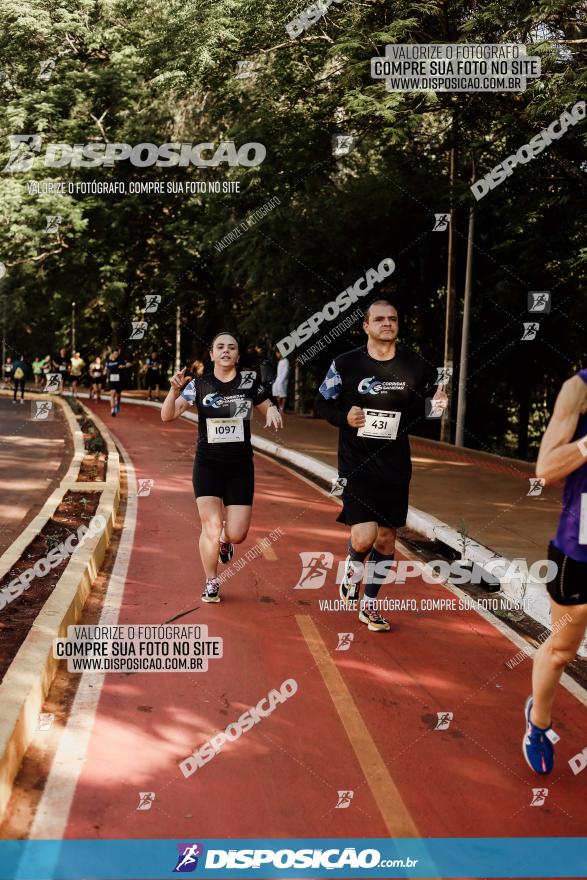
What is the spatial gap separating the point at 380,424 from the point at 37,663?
288 centimetres

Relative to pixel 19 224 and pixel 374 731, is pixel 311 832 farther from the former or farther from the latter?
pixel 19 224

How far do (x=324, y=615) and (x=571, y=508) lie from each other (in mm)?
3531

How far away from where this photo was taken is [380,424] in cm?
659

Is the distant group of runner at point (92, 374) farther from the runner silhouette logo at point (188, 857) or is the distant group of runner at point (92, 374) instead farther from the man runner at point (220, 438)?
the runner silhouette logo at point (188, 857)

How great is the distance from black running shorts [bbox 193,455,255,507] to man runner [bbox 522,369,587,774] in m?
3.49

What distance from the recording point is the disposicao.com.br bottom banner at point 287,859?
3828 millimetres

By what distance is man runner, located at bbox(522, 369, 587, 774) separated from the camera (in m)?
3.95

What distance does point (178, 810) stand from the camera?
4266mm

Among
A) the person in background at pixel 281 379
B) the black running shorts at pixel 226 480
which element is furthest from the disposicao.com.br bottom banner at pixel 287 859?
the person in background at pixel 281 379

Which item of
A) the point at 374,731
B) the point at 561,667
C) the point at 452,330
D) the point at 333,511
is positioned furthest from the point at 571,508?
the point at 452,330

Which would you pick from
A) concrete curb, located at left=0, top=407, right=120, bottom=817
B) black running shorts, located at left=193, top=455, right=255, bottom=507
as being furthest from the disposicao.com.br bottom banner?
black running shorts, located at left=193, top=455, right=255, bottom=507

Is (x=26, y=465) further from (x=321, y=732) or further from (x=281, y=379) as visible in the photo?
(x=321, y=732)

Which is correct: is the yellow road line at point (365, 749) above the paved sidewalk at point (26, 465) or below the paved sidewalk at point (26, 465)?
above

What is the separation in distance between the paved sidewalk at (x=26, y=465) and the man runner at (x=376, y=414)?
464 cm
